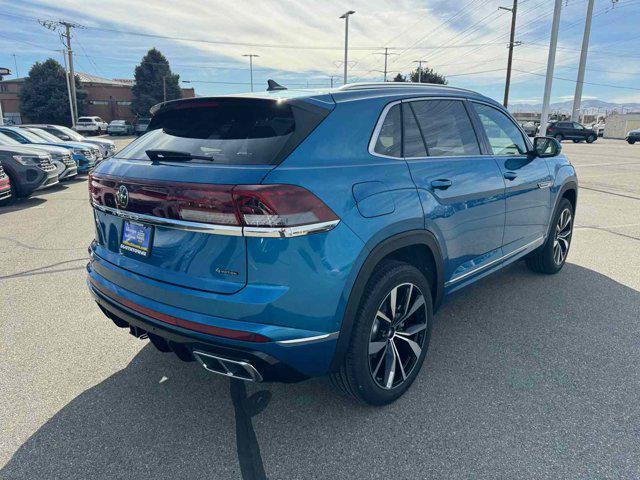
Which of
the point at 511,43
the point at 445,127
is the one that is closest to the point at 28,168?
the point at 445,127

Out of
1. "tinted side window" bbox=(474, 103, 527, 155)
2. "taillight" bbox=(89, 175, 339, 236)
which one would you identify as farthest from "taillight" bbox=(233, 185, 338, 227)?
"tinted side window" bbox=(474, 103, 527, 155)

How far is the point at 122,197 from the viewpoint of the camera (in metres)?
2.43

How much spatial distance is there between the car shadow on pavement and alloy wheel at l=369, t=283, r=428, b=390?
21 centimetres

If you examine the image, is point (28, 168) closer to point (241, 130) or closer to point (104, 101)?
point (241, 130)

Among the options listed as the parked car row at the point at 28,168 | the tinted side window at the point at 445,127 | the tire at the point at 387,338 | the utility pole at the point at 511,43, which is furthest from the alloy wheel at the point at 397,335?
the utility pole at the point at 511,43

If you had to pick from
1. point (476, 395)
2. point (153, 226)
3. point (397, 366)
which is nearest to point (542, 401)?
point (476, 395)

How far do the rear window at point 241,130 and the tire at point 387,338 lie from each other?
0.86m

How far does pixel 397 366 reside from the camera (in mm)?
2699

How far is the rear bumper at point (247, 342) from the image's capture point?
2.05 meters

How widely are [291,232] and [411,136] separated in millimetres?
1206

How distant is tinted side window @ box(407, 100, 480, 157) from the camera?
2.94 m

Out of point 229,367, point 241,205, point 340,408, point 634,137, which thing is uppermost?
point 241,205

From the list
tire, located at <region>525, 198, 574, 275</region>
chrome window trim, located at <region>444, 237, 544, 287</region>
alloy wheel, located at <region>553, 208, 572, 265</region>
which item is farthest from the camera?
alloy wheel, located at <region>553, 208, 572, 265</region>

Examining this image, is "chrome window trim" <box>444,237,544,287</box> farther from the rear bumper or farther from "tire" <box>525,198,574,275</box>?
the rear bumper
